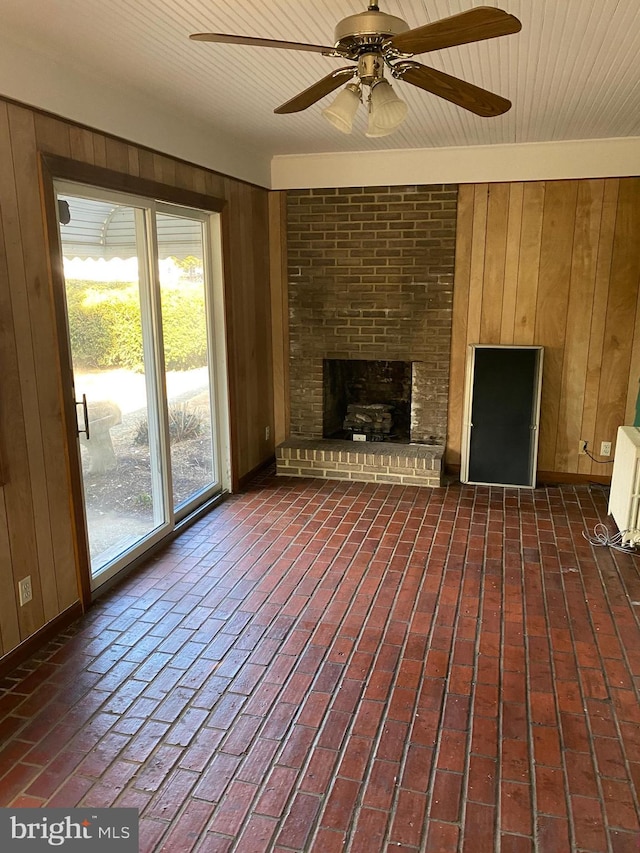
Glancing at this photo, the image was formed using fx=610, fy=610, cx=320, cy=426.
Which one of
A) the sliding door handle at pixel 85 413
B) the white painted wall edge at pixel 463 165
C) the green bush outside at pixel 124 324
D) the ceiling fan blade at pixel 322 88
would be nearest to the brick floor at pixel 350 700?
the sliding door handle at pixel 85 413

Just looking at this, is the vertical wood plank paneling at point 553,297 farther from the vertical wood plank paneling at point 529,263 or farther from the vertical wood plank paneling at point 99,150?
the vertical wood plank paneling at point 99,150

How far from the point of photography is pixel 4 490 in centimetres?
253

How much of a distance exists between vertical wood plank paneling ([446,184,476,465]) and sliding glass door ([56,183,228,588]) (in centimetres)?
190

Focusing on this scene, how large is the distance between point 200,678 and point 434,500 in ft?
8.28

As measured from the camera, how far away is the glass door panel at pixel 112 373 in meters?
3.05

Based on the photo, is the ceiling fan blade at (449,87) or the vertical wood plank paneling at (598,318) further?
the vertical wood plank paneling at (598,318)

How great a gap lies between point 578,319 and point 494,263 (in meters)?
0.77

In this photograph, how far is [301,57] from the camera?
268 centimetres

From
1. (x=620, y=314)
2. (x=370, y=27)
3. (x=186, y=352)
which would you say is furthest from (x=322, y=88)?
(x=620, y=314)

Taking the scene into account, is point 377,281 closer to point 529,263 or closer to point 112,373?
point 529,263

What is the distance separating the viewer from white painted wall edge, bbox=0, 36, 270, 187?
2439 mm

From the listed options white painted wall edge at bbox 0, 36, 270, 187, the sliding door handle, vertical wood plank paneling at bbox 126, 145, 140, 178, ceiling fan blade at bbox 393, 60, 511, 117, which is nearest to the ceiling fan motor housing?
ceiling fan blade at bbox 393, 60, 511, 117

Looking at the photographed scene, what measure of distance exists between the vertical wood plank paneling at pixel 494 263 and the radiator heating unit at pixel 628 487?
Answer: 1.34 metres

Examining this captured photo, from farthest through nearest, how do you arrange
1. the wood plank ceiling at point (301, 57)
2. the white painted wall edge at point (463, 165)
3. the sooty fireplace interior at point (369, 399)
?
the sooty fireplace interior at point (369, 399) < the white painted wall edge at point (463, 165) < the wood plank ceiling at point (301, 57)
